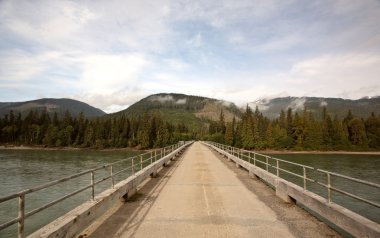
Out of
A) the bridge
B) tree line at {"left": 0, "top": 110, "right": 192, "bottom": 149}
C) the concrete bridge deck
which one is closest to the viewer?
the bridge

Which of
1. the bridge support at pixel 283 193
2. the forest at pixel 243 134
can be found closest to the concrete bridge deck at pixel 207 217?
the bridge support at pixel 283 193

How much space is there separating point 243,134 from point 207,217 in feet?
407

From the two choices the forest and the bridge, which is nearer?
the bridge

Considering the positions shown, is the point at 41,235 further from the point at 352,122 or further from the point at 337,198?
the point at 352,122

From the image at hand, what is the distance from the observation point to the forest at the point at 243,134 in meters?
129

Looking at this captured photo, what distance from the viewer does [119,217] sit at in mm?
9742

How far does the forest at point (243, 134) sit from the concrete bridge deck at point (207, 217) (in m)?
116

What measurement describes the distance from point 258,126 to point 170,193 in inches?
4714

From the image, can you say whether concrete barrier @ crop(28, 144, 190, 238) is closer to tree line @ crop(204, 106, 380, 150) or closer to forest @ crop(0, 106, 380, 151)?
Answer: tree line @ crop(204, 106, 380, 150)

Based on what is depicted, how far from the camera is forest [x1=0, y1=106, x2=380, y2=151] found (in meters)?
129

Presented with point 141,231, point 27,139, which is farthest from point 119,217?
point 27,139

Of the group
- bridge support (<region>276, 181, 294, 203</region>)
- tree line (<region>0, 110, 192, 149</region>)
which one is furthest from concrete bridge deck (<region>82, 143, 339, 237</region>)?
tree line (<region>0, 110, 192, 149</region>)

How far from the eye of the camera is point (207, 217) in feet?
31.4

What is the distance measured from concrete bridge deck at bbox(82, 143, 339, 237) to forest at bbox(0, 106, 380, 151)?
116 m
